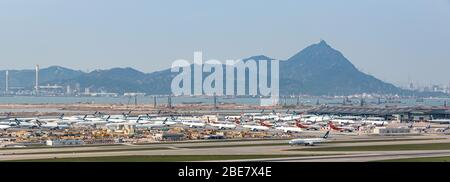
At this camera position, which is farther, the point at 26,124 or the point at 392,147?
the point at 26,124

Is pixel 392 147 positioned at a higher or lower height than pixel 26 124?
lower

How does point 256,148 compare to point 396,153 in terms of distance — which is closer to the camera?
point 396,153

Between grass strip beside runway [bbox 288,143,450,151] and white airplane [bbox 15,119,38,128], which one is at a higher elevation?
white airplane [bbox 15,119,38,128]

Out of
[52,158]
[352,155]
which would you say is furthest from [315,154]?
[52,158]

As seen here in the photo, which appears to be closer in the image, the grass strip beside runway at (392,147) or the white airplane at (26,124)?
the grass strip beside runway at (392,147)

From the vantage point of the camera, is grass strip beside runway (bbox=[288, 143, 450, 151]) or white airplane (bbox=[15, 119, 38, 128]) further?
white airplane (bbox=[15, 119, 38, 128])

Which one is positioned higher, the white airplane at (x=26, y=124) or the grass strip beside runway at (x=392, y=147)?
the white airplane at (x=26, y=124)
